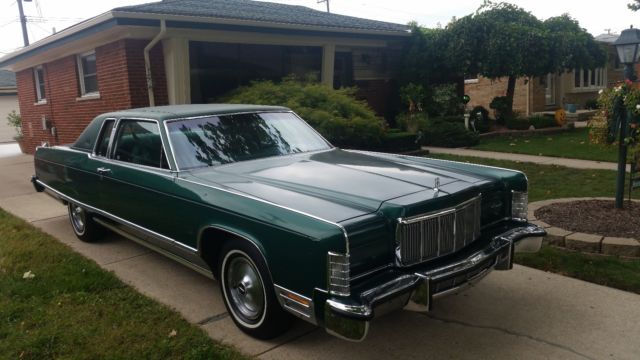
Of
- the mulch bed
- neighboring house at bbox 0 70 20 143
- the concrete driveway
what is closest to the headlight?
the concrete driveway

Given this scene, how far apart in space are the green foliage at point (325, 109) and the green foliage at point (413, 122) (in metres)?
2.90

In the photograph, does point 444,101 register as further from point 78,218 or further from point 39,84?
point 39,84

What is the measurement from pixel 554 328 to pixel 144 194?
317 cm

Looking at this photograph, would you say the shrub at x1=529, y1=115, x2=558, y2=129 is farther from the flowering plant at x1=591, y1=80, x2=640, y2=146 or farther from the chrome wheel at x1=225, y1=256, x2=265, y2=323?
the chrome wheel at x1=225, y1=256, x2=265, y2=323

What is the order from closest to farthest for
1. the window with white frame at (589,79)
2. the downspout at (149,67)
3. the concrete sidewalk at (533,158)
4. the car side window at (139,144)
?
1. the car side window at (139,144)
2. the concrete sidewalk at (533,158)
3. the downspout at (149,67)
4. the window with white frame at (589,79)

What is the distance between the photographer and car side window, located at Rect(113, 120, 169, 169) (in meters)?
4.31

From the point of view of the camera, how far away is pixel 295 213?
2.97 metres

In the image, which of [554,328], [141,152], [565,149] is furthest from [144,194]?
[565,149]

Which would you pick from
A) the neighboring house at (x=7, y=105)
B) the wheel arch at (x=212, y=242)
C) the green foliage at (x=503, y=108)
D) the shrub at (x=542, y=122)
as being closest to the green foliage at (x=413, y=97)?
the green foliage at (x=503, y=108)

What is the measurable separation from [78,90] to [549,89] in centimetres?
1876

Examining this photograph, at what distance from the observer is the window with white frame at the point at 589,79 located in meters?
24.3

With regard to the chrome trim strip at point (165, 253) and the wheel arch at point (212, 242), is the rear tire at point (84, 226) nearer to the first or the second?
the chrome trim strip at point (165, 253)

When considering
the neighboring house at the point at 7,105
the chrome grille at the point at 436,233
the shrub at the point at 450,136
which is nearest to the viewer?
the chrome grille at the point at 436,233

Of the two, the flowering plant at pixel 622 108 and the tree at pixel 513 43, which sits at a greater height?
the tree at pixel 513 43
